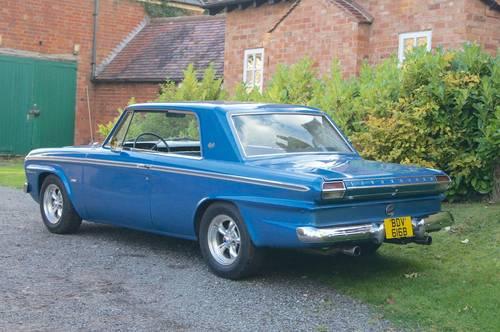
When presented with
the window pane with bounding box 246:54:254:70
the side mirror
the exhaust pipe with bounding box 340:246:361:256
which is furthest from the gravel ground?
the window pane with bounding box 246:54:254:70

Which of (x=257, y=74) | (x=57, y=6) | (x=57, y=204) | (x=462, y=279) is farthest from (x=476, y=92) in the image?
(x=57, y=6)

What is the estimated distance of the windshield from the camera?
689 centimetres

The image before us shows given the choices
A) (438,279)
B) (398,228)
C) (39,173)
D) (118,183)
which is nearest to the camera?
(398,228)

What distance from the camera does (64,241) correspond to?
8250 millimetres

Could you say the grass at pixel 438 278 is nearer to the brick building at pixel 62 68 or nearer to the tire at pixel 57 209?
the tire at pixel 57 209

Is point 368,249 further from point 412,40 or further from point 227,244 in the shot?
point 412,40

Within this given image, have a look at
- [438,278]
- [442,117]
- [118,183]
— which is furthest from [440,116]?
[118,183]

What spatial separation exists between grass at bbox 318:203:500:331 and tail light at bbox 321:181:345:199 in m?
0.87

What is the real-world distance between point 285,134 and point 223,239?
3.84 feet

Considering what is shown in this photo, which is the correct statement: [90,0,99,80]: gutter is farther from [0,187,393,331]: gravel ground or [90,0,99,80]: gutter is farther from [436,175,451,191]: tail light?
[436,175,451,191]: tail light

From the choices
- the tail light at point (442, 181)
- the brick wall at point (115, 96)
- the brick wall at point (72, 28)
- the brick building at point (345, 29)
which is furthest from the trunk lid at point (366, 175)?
the brick wall at point (72, 28)

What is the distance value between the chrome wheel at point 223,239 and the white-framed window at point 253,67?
10.8 metres

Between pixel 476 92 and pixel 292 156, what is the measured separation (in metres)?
3.68

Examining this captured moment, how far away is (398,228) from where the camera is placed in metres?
6.34
